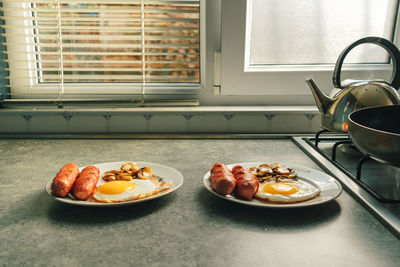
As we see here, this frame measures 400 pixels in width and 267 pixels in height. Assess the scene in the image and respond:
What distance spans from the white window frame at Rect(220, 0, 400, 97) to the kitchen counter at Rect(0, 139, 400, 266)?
24.2 inches

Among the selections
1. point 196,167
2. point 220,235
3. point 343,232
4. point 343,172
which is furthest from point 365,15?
point 220,235

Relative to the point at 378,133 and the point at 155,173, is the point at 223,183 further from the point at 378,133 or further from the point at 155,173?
the point at 378,133

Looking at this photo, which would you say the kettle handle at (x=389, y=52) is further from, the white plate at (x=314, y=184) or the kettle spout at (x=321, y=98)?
the white plate at (x=314, y=184)

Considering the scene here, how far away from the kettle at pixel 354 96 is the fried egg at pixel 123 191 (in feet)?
1.87

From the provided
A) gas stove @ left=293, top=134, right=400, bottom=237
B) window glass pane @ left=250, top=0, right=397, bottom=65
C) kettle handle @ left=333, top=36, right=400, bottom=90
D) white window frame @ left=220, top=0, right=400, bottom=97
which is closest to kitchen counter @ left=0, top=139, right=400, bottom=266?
gas stove @ left=293, top=134, right=400, bottom=237

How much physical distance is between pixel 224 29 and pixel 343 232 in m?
0.93

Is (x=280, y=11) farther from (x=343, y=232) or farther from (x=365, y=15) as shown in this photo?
(x=343, y=232)

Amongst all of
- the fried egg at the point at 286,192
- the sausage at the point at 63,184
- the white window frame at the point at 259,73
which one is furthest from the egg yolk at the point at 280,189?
the white window frame at the point at 259,73

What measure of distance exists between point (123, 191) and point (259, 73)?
0.84m

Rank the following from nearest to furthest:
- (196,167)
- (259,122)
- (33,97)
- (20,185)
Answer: (20,185)
(196,167)
(259,122)
(33,97)

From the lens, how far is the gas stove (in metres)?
0.64

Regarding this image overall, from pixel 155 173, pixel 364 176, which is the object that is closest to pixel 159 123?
pixel 155 173

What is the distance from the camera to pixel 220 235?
0.58 metres

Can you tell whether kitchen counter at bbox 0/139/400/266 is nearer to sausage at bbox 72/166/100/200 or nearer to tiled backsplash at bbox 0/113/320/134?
sausage at bbox 72/166/100/200
